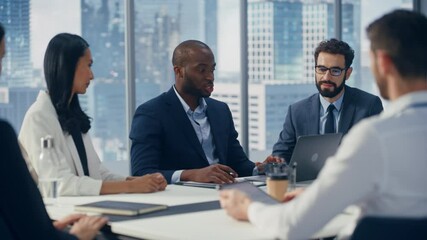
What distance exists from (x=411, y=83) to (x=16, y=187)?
4.15 feet

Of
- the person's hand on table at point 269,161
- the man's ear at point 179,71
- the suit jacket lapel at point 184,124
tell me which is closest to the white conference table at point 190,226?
the person's hand on table at point 269,161

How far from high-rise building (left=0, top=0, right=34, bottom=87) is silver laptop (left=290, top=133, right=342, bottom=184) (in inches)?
102

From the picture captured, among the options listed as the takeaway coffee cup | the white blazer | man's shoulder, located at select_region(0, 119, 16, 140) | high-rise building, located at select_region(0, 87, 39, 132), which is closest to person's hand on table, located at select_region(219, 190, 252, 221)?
the takeaway coffee cup

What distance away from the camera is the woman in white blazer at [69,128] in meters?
3.39

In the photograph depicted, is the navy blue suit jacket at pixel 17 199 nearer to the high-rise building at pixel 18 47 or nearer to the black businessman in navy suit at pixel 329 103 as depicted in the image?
the black businessman in navy suit at pixel 329 103

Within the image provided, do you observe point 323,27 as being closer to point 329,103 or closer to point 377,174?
point 329,103

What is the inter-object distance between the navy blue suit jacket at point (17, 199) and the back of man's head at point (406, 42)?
1172 mm

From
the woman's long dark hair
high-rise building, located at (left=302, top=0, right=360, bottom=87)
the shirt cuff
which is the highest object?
high-rise building, located at (left=302, top=0, right=360, bottom=87)

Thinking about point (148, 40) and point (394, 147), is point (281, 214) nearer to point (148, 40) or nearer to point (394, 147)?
point (394, 147)

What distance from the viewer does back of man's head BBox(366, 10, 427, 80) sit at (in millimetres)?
2230

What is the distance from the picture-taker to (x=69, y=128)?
3.59m

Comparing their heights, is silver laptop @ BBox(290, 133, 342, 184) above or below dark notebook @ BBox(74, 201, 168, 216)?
above

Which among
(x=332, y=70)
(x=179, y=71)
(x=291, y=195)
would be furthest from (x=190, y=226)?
(x=332, y=70)

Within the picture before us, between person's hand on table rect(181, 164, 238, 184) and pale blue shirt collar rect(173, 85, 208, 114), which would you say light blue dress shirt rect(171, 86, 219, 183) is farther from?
person's hand on table rect(181, 164, 238, 184)
